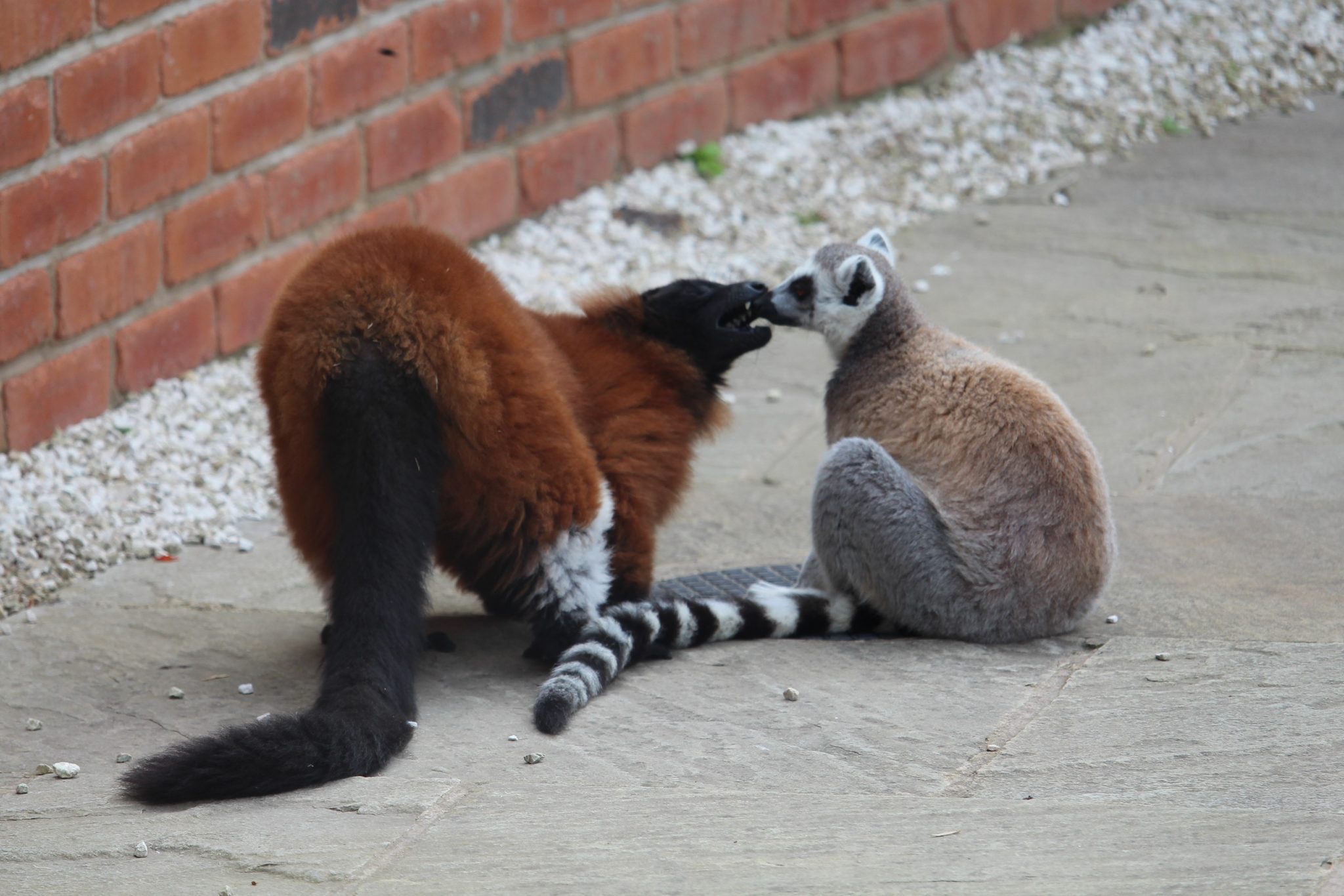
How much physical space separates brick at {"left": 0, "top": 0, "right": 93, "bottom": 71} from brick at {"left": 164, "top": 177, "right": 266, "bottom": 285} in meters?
0.82

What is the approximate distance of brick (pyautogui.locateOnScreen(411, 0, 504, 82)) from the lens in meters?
7.21

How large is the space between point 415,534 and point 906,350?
166 centimetres

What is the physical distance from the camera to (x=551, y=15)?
7.77 m

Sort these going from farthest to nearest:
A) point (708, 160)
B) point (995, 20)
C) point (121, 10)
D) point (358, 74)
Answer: point (995, 20), point (708, 160), point (358, 74), point (121, 10)

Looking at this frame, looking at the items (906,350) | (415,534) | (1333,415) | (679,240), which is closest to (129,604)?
(415,534)

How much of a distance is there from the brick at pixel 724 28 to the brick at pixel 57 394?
12.3 ft

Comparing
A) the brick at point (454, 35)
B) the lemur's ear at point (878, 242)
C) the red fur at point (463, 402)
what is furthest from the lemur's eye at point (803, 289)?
the brick at point (454, 35)

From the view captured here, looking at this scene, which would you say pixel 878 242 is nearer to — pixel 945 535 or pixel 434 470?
pixel 945 535

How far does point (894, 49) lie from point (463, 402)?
6049mm

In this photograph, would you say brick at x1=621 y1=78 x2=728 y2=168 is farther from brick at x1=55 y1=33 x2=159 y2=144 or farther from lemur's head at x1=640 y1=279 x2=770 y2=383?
lemur's head at x1=640 y1=279 x2=770 y2=383

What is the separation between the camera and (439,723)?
13.1 ft

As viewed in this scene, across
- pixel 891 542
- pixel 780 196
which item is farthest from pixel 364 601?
pixel 780 196

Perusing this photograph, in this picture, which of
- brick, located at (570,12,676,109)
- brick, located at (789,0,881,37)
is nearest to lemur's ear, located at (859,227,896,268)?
brick, located at (570,12,676,109)

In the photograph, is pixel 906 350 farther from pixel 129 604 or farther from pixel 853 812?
pixel 129 604
